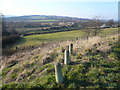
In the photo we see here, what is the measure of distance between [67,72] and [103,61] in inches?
124

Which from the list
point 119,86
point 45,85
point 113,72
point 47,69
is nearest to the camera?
point 119,86

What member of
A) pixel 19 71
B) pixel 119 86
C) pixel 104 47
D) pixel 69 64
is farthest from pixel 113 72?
pixel 19 71

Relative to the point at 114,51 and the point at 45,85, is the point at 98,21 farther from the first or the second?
the point at 45,85

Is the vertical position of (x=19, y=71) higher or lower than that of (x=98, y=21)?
lower

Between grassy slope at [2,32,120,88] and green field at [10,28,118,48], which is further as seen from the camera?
green field at [10,28,118,48]

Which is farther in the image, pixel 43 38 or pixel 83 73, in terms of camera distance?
pixel 43 38

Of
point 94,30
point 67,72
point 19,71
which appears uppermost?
point 94,30

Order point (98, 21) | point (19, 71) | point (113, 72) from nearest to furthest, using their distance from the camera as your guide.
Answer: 1. point (113, 72)
2. point (19, 71)
3. point (98, 21)

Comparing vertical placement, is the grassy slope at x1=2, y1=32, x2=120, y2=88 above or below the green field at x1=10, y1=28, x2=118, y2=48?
below

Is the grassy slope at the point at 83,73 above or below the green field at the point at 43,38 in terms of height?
below

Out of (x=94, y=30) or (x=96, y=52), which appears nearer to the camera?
(x=96, y=52)

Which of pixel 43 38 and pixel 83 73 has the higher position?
pixel 43 38

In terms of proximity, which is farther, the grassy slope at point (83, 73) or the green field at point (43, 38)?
the green field at point (43, 38)

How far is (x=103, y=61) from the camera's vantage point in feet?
29.8
